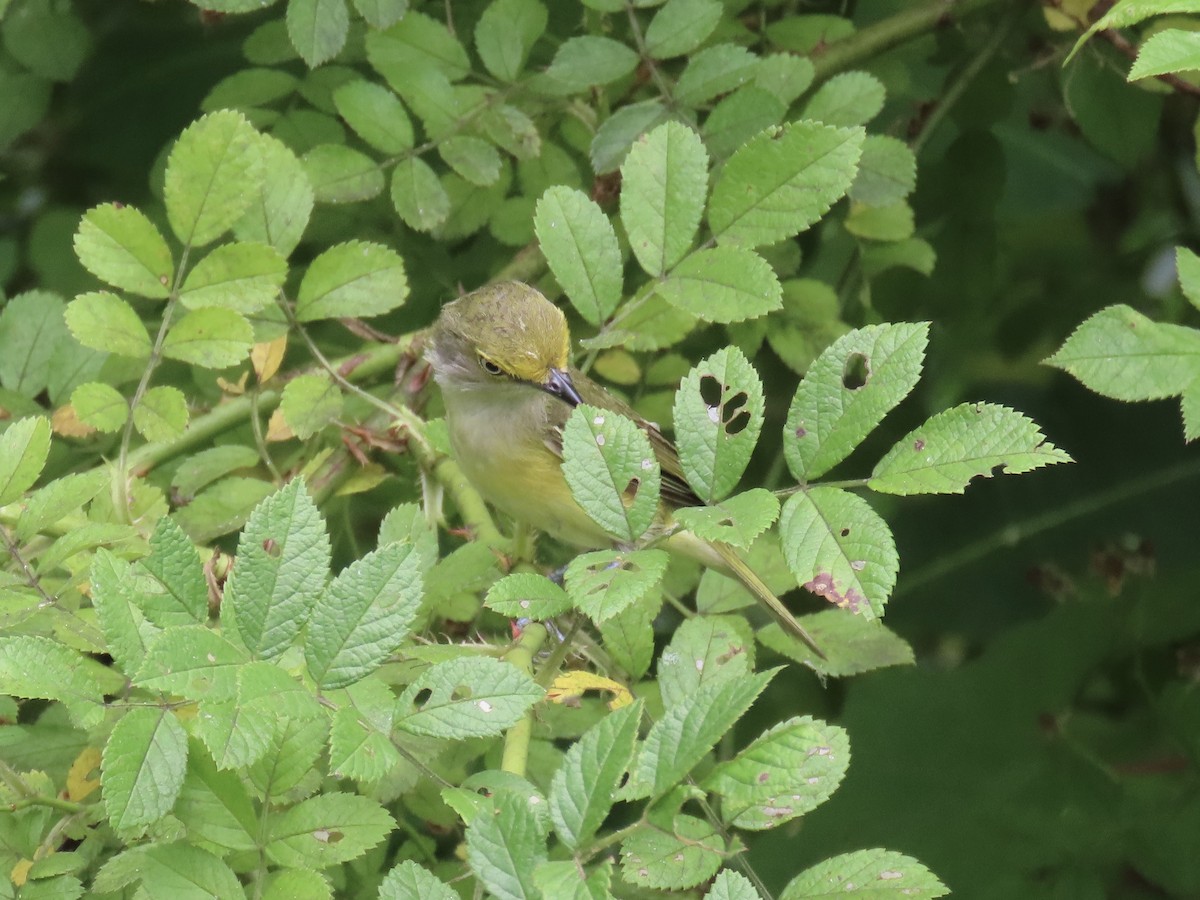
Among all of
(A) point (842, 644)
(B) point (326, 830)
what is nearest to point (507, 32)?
(A) point (842, 644)

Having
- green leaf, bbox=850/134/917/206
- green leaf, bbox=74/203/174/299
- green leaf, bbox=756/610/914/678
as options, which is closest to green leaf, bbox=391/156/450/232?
green leaf, bbox=74/203/174/299

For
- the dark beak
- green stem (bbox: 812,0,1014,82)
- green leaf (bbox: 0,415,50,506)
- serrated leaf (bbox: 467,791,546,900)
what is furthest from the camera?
green stem (bbox: 812,0,1014,82)

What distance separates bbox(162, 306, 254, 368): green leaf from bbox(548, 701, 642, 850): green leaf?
1.15 meters

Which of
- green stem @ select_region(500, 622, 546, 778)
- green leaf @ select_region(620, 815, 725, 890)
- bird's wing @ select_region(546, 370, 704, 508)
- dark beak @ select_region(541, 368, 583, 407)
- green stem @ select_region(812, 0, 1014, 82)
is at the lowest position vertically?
bird's wing @ select_region(546, 370, 704, 508)

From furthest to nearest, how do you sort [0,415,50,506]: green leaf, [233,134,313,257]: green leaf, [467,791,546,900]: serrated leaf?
[233,134,313,257]: green leaf
[0,415,50,506]: green leaf
[467,791,546,900]: serrated leaf

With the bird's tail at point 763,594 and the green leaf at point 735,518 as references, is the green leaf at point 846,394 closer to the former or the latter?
the green leaf at point 735,518

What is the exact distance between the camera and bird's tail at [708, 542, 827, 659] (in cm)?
234

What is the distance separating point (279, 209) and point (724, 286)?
816 mm

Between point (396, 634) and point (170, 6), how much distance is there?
313 cm

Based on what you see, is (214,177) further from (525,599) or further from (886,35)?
(886,35)

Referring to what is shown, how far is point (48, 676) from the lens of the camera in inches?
61.7

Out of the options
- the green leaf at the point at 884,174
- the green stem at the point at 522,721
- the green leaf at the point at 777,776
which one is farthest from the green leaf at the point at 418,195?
the green leaf at the point at 777,776

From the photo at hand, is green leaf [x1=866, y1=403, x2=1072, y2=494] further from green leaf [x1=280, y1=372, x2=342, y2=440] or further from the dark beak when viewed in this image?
the dark beak

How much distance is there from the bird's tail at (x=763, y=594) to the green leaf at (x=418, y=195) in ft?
2.93
